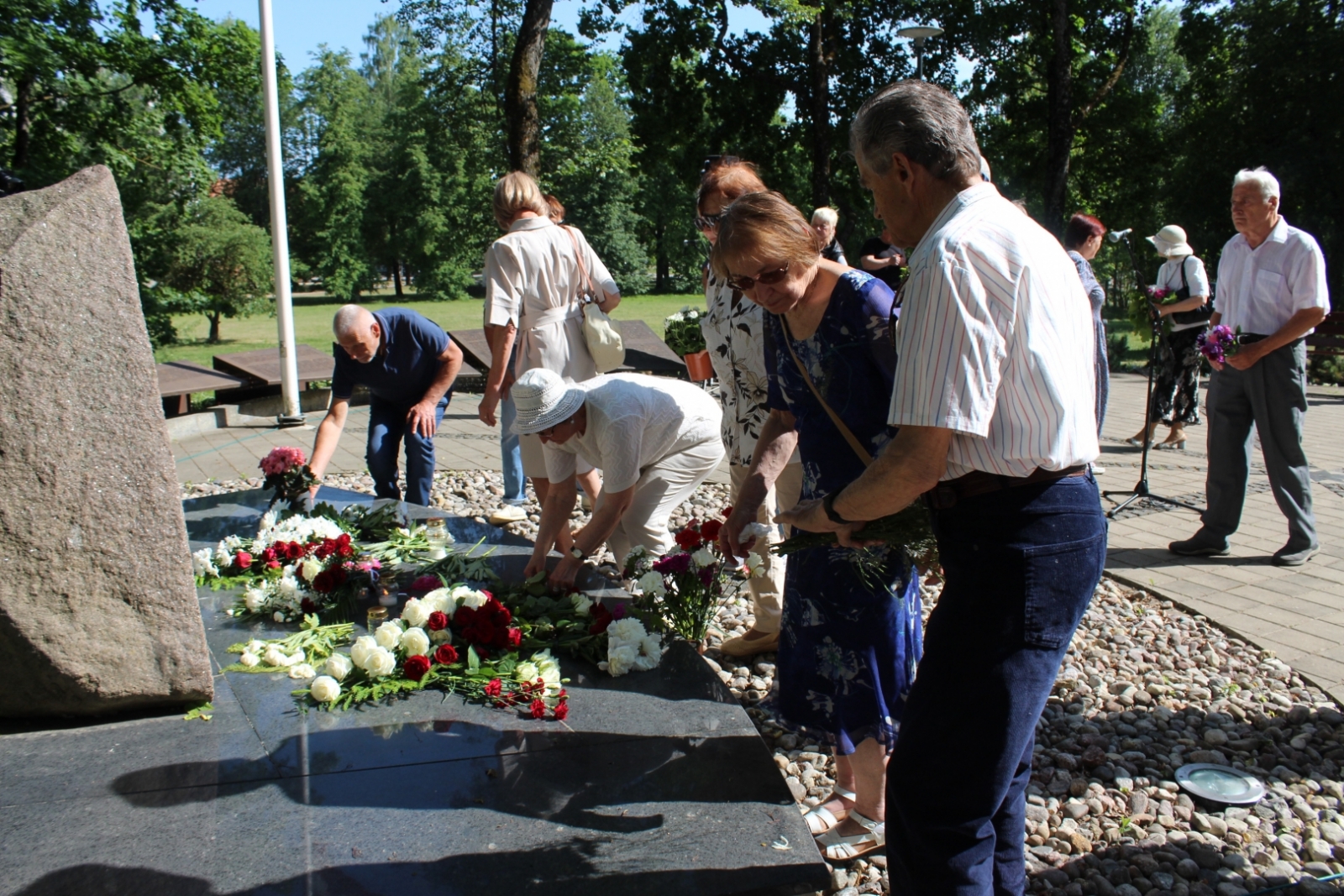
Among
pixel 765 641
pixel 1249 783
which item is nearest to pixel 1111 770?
pixel 1249 783

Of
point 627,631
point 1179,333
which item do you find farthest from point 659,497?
point 1179,333

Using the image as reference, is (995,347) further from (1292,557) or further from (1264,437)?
(1292,557)

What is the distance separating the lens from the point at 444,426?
1013cm

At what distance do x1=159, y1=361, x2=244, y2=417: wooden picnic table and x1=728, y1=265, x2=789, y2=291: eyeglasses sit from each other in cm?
920

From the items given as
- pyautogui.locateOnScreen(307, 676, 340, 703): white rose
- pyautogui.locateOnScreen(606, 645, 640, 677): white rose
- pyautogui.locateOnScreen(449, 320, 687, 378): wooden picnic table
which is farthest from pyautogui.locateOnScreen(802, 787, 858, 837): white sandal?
pyautogui.locateOnScreen(449, 320, 687, 378): wooden picnic table

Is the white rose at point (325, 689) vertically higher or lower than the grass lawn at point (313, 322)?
lower

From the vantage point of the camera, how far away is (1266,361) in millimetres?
5102

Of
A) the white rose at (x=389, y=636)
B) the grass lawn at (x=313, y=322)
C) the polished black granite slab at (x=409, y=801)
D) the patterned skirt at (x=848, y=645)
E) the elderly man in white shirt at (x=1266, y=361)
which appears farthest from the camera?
the grass lawn at (x=313, y=322)

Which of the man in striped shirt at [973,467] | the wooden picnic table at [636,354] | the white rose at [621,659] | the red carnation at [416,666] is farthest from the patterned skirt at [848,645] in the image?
the wooden picnic table at [636,354]

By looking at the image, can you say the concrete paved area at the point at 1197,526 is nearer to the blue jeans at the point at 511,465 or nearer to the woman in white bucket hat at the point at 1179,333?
the woman in white bucket hat at the point at 1179,333

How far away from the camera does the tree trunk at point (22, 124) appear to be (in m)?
10.7

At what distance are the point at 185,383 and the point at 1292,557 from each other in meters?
10.1

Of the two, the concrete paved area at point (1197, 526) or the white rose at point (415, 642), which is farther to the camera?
the concrete paved area at point (1197, 526)

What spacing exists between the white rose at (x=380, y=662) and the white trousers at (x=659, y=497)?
1313mm
